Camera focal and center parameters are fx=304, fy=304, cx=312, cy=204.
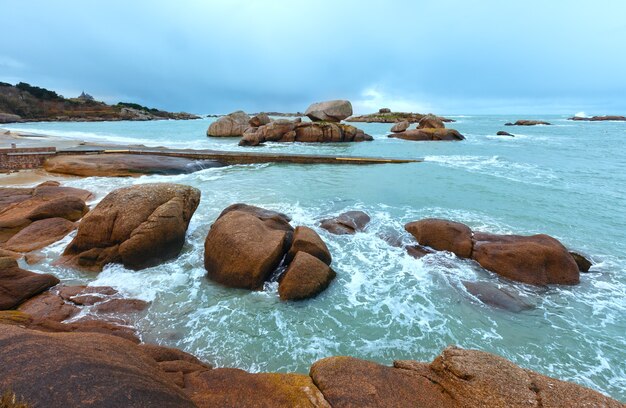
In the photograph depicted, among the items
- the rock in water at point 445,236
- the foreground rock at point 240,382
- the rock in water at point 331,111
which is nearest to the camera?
the foreground rock at point 240,382

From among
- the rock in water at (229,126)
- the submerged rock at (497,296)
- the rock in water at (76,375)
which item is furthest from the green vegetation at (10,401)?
the rock in water at (229,126)

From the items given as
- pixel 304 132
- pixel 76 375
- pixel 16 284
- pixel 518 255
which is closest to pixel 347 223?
pixel 518 255

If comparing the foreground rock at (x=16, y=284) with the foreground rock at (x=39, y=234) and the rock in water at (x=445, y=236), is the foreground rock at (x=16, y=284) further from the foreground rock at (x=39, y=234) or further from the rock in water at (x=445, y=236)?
the rock in water at (x=445, y=236)

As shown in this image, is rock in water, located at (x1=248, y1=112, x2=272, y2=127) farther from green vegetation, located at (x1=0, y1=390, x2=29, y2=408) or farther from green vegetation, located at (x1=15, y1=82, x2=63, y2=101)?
green vegetation, located at (x1=15, y1=82, x2=63, y2=101)

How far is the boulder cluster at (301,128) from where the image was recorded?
40000 millimetres

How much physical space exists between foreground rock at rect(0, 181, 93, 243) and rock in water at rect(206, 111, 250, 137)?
116 feet

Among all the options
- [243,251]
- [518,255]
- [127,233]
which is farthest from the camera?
[127,233]

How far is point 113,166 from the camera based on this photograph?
18422 mm

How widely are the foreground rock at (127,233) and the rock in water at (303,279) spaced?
12.2 feet

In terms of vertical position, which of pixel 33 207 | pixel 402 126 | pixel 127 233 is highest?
pixel 402 126

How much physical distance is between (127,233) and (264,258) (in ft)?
13.1

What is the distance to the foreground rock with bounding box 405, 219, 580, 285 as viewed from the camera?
26.2ft

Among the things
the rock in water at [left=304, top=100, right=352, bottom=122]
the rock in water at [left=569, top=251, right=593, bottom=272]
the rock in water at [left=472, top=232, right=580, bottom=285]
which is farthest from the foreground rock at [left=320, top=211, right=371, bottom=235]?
the rock in water at [left=304, top=100, right=352, bottom=122]

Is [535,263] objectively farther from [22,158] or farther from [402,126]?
[402,126]
